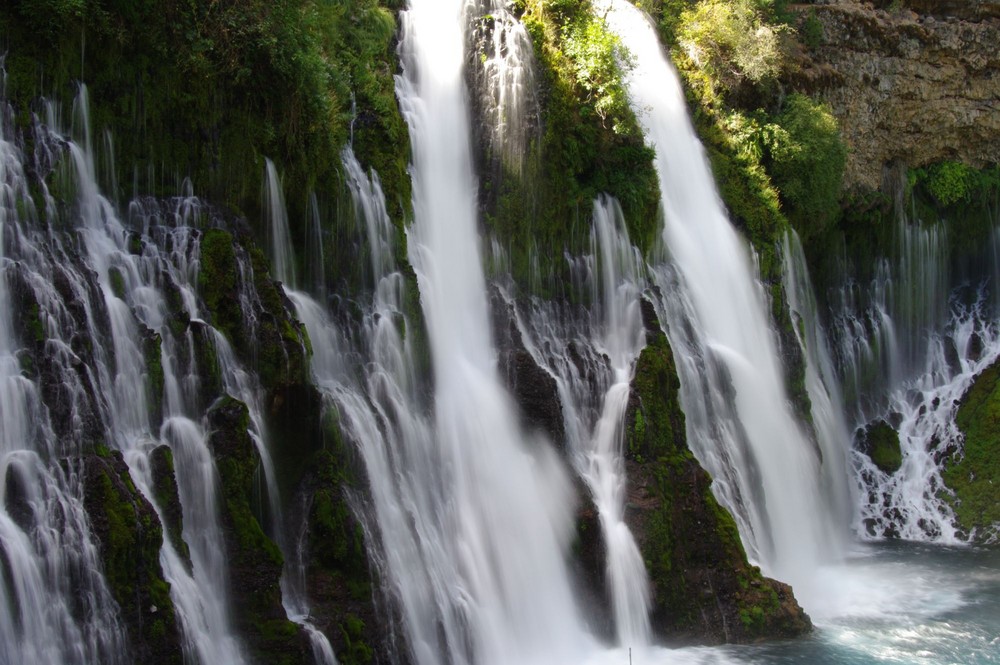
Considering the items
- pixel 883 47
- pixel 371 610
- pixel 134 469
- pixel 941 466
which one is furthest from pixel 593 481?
pixel 883 47

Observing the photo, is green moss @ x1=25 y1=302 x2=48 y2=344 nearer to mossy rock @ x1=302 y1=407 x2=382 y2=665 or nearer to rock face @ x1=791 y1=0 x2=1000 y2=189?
mossy rock @ x1=302 y1=407 x2=382 y2=665

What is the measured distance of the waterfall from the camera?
17.9 metres

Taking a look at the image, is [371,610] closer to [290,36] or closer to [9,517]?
[9,517]

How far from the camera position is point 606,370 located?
16.5m

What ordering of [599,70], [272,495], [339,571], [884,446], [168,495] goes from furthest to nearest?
[884,446], [599,70], [339,571], [272,495], [168,495]

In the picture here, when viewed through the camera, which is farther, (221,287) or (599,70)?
(599,70)

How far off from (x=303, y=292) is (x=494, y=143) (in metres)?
5.06

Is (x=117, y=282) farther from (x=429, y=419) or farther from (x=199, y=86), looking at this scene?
(x=429, y=419)

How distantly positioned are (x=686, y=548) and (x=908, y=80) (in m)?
15.9

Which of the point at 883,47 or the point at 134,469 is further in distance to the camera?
the point at 883,47

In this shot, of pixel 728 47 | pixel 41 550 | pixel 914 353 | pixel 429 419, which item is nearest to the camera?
pixel 41 550

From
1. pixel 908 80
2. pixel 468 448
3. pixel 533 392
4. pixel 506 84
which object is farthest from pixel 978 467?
pixel 468 448

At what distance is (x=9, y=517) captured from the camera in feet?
30.2

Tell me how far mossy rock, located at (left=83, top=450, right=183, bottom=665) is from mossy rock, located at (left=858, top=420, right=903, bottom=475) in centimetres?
1844
